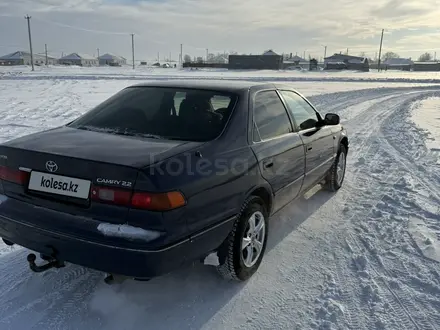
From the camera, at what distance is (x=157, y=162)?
2.37 metres

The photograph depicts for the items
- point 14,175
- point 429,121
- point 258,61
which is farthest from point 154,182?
point 258,61

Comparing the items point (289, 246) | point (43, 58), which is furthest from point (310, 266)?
point (43, 58)

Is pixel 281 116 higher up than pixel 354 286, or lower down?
higher up

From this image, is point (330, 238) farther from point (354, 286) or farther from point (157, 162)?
point (157, 162)

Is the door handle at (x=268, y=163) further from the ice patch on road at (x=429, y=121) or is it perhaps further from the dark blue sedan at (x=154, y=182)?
the ice patch on road at (x=429, y=121)

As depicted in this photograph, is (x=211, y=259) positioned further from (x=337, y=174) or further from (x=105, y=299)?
(x=337, y=174)

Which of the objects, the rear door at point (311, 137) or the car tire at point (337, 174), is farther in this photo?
the car tire at point (337, 174)

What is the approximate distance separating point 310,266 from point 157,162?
5.83 ft

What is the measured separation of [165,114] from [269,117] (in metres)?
0.97

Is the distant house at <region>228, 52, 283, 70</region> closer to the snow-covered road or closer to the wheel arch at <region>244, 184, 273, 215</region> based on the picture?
the snow-covered road

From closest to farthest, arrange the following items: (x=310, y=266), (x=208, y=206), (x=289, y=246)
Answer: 1. (x=208, y=206)
2. (x=310, y=266)
3. (x=289, y=246)

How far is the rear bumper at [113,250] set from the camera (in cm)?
228

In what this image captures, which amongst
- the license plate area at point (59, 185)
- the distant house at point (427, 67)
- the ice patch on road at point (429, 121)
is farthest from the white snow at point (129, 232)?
the distant house at point (427, 67)

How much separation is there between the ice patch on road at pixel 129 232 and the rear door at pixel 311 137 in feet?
7.30
